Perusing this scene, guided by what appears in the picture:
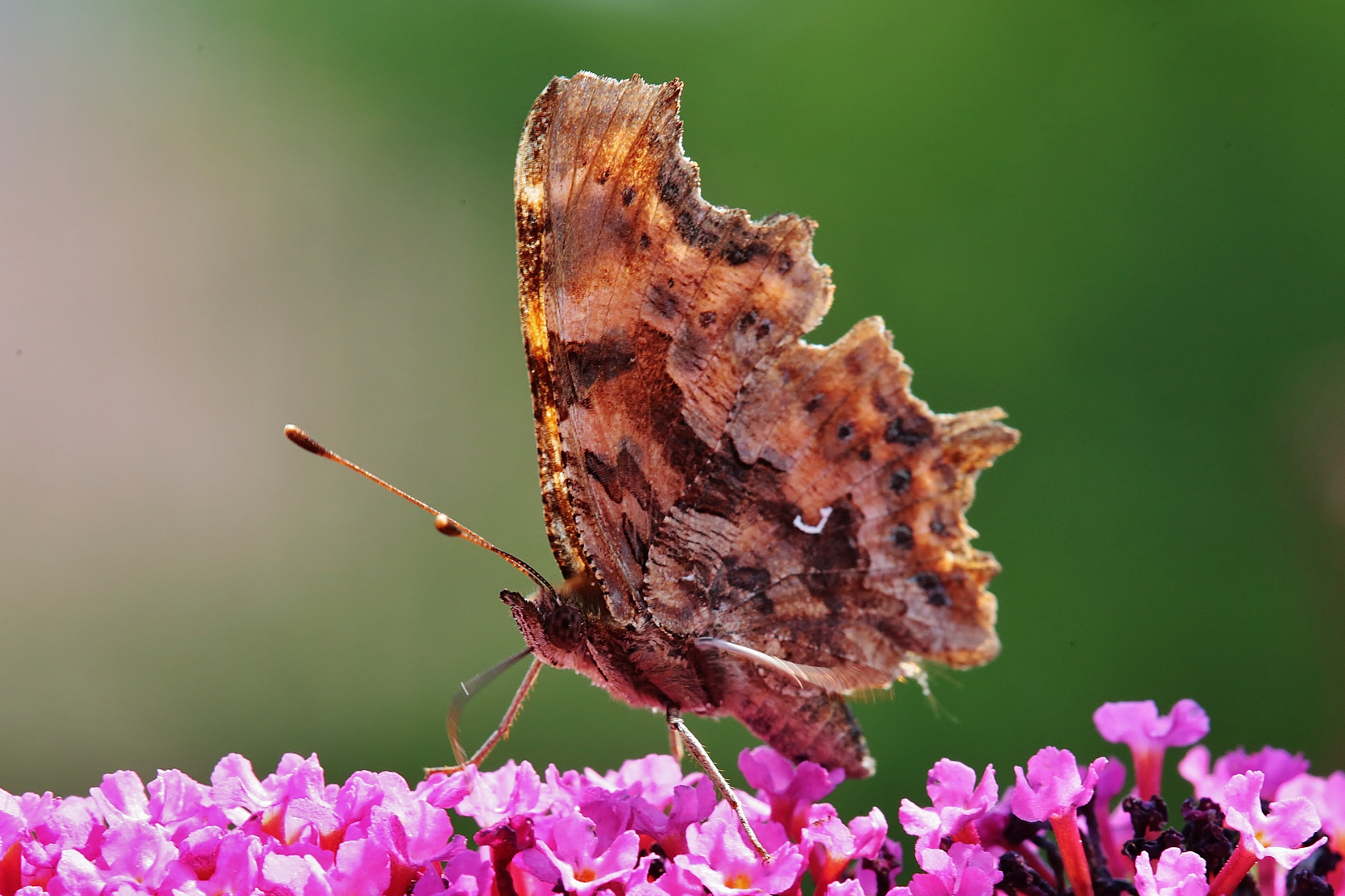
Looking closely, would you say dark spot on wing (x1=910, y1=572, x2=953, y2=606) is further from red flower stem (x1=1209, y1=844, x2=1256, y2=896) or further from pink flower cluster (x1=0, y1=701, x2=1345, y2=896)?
red flower stem (x1=1209, y1=844, x2=1256, y2=896)

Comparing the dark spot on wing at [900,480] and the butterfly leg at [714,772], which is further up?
the dark spot on wing at [900,480]

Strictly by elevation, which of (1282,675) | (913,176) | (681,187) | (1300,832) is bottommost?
(1300,832)

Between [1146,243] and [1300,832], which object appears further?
[1146,243]

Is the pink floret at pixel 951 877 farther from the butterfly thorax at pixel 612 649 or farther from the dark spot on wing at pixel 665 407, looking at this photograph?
the dark spot on wing at pixel 665 407

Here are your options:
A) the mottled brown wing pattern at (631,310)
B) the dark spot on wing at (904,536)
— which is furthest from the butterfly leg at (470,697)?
the dark spot on wing at (904,536)

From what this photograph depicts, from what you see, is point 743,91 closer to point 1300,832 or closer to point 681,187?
point 681,187

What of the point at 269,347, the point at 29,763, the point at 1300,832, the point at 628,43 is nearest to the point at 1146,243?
the point at 628,43

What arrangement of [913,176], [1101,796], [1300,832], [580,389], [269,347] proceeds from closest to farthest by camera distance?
[1300,832] < [1101,796] < [580,389] < [913,176] < [269,347]
